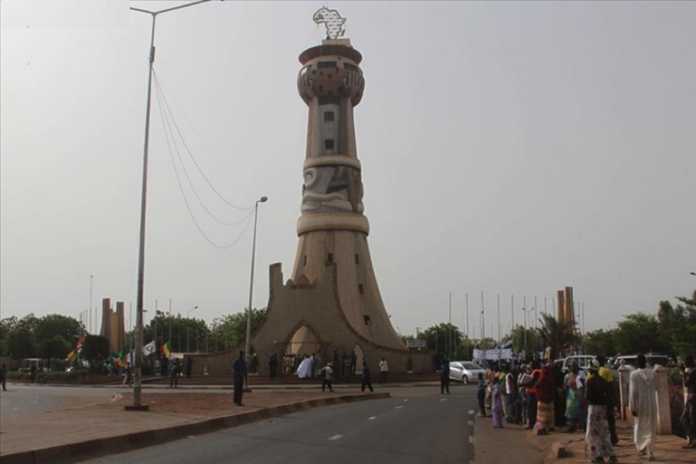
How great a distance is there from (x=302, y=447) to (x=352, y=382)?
29.2 m

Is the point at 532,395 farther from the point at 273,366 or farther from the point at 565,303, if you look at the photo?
the point at 565,303

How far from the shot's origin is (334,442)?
49.1 feet

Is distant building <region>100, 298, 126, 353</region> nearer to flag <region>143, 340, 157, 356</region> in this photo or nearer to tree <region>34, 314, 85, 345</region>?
flag <region>143, 340, 157, 356</region>

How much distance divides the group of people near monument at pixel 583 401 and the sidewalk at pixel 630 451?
0.19 meters

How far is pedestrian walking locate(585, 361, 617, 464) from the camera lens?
1186cm

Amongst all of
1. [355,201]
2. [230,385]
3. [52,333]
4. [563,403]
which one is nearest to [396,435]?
[563,403]

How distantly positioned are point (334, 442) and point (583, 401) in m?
5.74

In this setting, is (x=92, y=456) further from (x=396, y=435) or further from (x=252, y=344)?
(x=252, y=344)

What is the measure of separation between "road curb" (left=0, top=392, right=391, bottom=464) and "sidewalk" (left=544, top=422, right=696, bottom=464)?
7235mm

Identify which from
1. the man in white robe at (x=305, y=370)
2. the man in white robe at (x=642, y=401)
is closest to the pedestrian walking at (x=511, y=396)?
the man in white robe at (x=642, y=401)

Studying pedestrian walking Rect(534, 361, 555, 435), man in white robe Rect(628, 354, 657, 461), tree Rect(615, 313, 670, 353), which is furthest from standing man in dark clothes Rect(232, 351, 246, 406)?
tree Rect(615, 313, 670, 353)

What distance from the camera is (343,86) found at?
57844 millimetres

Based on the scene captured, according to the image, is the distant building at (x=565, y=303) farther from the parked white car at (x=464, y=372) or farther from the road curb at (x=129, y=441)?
the road curb at (x=129, y=441)

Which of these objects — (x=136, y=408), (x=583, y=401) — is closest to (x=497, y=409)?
(x=583, y=401)
